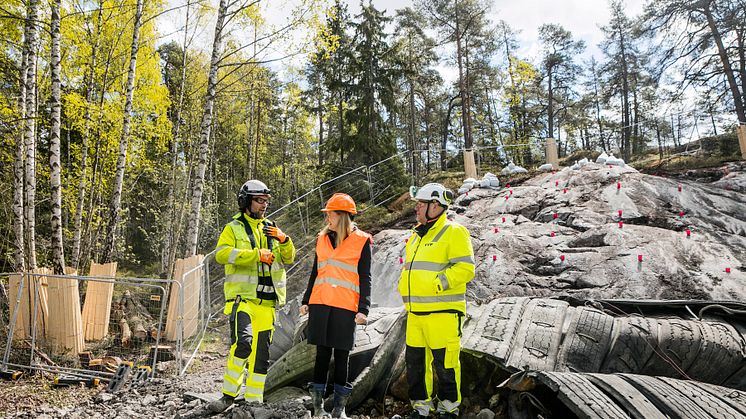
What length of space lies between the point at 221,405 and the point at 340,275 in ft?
4.59

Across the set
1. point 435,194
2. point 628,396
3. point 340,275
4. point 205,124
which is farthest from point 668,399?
point 205,124

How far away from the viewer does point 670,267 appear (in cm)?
596

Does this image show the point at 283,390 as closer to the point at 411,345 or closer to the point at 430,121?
the point at 411,345

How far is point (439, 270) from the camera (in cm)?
342

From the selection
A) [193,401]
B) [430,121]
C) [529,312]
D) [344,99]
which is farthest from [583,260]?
[430,121]

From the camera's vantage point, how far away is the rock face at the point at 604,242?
230 inches

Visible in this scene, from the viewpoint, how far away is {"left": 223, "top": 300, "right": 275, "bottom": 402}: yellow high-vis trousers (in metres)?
3.46

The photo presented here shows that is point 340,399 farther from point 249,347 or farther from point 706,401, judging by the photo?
point 706,401

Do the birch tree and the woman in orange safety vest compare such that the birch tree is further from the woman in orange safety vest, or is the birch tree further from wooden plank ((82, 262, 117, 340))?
the woman in orange safety vest

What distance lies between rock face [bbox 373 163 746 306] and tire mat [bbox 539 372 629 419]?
9.79 ft

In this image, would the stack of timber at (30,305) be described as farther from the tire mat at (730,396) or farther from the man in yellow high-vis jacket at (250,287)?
the tire mat at (730,396)

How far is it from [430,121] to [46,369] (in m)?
27.8

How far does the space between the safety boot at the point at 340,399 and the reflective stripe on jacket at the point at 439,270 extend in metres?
0.77

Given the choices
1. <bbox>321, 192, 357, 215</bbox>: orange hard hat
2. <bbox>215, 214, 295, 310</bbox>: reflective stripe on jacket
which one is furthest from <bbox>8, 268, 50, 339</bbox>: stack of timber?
<bbox>321, 192, 357, 215</bbox>: orange hard hat
